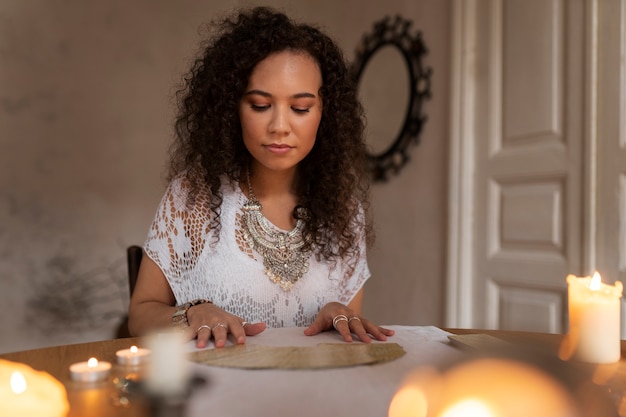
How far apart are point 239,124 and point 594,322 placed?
0.95m

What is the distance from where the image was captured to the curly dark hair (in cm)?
138

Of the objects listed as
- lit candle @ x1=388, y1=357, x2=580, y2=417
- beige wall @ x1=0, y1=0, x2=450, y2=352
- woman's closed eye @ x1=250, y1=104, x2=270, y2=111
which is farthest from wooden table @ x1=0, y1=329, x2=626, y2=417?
beige wall @ x1=0, y1=0, x2=450, y2=352

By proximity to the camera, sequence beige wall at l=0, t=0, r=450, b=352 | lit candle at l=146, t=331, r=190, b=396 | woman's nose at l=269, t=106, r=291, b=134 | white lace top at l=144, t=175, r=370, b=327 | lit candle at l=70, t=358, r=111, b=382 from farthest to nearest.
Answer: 1. beige wall at l=0, t=0, r=450, b=352
2. white lace top at l=144, t=175, r=370, b=327
3. woman's nose at l=269, t=106, r=291, b=134
4. lit candle at l=70, t=358, r=111, b=382
5. lit candle at l=146, t=331, r=190, b=396

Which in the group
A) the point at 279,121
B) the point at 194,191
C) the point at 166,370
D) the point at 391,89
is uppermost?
the point at 391,89

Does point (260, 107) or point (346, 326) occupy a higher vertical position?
point (260, 107)

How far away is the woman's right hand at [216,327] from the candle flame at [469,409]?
60cm

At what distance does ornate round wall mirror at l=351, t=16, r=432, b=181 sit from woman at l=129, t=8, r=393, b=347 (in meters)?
1.28

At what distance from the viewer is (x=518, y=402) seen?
375 millimetres

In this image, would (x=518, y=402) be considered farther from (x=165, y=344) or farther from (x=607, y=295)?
(x=607, y=295)

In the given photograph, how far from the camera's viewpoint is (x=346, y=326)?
→ 101 cm

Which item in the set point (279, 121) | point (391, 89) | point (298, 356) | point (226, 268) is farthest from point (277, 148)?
point (391, 89)

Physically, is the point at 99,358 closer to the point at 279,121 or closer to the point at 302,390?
the point at 302,390

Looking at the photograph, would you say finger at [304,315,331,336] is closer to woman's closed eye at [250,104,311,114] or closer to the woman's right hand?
the woman's right hand

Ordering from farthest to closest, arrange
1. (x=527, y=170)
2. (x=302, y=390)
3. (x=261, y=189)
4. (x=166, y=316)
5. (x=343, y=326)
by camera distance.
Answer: (x=527, y=170)
(x=261, y=189)
(x=166, y=316)
(x=343, y=326)
(x=302, y=390)
